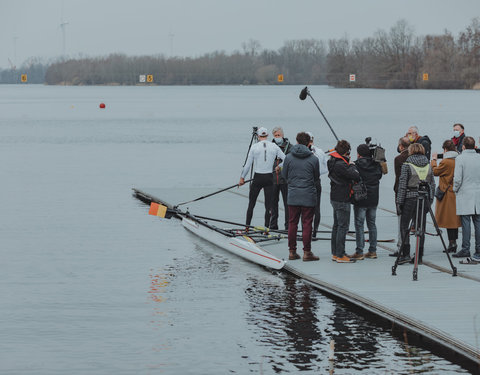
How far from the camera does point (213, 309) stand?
502 inches

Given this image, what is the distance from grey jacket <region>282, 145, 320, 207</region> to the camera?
13.5m

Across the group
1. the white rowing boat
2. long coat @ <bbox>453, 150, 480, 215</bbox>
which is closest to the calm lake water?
the white rowing boat

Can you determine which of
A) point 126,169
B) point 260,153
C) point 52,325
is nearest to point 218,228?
point 260,153

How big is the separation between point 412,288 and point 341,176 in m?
2.08

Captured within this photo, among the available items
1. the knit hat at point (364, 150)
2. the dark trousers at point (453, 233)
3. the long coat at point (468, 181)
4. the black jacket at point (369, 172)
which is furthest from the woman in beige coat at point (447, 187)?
the knit hat at point (364, 150)

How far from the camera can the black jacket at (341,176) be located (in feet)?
43.3

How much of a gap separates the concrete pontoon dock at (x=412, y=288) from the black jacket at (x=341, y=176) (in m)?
1.18

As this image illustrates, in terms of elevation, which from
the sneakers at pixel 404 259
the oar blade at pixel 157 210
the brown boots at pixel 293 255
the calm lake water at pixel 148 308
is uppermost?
the oar blade at pixel 157 210

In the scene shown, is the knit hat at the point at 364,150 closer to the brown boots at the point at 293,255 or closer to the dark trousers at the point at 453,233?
the dark trousers at the point at 453,233

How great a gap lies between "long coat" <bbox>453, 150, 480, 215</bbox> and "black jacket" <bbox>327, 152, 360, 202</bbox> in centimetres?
152

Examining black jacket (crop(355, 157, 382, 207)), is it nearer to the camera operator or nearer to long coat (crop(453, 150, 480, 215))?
the camera operator

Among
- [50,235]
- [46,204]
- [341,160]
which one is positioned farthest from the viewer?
[46,204]

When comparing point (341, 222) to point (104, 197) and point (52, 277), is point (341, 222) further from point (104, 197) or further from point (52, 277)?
point (104, 197)

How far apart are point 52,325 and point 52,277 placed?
351 centimetres
